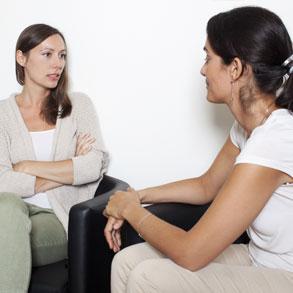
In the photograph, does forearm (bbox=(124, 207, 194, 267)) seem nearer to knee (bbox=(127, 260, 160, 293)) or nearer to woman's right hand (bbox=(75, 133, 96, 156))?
knee (bbox=(127, 260, 160, 293))

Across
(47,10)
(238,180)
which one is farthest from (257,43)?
(47,10)

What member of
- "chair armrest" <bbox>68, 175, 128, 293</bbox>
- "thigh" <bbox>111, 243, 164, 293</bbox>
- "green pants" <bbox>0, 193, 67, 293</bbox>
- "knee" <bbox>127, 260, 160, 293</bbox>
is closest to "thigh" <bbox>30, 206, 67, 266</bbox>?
"green pants" <bbox>0, 193, 67, 293</bbox>

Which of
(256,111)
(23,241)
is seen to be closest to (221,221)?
(256,111)

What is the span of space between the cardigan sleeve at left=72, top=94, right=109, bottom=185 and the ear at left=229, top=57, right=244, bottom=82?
0.89m

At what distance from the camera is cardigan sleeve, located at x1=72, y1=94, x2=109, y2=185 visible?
1.97 m

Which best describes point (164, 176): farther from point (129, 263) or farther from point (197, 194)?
point (129, 263)

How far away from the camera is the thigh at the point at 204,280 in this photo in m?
1.19

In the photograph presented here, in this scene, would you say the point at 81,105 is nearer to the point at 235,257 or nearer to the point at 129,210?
the point at 129,210

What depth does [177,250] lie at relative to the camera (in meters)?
1.21

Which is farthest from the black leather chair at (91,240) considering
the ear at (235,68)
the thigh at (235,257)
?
the ear at (235,68)

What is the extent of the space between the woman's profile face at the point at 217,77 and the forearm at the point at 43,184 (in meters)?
0.91

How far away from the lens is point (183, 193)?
167 centimetres

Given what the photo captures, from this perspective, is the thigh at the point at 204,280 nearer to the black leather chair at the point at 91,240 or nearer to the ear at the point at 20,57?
the black leather chair at the point at 91,240

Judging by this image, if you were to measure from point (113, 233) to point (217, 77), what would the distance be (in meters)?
0.61
